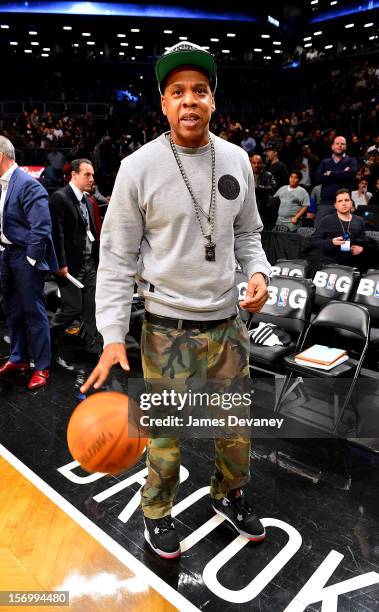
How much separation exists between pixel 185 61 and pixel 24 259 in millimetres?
2385

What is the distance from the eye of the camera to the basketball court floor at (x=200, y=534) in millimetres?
2033

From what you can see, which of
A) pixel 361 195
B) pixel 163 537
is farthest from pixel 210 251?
pixel 361 195

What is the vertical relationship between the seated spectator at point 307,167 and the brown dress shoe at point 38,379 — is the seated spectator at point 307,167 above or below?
above

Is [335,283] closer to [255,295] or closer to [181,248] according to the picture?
[255,295]

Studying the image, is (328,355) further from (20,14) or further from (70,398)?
(20,14)

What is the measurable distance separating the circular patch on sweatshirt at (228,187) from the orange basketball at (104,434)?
0.86 metres

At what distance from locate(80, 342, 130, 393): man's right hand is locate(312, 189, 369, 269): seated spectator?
3.54m

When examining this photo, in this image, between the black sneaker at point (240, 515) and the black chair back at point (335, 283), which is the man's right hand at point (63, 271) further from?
the black sneaker at point (240, 515)

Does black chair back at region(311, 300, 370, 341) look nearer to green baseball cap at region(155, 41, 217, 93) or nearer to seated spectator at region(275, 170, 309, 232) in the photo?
green baseball cap at region(155, 41, 217, 93)

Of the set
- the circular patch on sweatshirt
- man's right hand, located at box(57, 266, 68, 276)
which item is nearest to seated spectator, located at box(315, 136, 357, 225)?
man's right hand, located at box(57, 266, 68, 276)

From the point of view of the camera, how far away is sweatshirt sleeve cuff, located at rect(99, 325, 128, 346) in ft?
5.87

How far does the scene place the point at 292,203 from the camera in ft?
21.5

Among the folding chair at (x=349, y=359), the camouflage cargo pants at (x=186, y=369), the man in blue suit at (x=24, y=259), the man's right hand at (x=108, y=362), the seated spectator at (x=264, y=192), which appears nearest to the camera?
the man's right hand at (x=108, y=362)

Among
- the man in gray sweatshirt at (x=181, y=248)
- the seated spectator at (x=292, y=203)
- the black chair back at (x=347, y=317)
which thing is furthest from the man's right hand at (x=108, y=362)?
the seated spectator at (x=292, y=203)
